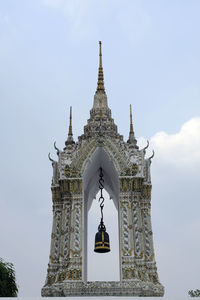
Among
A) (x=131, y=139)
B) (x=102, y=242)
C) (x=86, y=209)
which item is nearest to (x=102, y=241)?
(x=102, y=242)

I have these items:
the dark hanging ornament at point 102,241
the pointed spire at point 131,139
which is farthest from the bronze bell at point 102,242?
the pointed spire at point 131,139

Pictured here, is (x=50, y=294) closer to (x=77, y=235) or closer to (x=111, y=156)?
(x=77, y=235)

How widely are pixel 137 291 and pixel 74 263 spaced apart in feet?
6.78

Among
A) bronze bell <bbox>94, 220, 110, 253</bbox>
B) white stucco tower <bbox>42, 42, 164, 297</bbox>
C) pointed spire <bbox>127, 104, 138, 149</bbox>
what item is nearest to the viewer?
white stucco tower <bbox>42, 42, 164, 297</bbox>

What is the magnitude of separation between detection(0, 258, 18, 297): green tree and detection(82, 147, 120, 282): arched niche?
4573mm

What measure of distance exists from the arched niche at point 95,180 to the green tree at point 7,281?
457cm

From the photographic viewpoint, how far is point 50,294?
40.1ft

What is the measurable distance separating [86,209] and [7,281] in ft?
17.5

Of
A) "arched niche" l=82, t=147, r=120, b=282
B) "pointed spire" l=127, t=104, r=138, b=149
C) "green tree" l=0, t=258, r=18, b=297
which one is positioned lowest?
"green tree" l=0, t=258, r=18, b=297

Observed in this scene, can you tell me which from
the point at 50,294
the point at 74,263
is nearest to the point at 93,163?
the point at 74,263

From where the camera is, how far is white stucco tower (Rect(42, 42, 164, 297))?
39.5 feet

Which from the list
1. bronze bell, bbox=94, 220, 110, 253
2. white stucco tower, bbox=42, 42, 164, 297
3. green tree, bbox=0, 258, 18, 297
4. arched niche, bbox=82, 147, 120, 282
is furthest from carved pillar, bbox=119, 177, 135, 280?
green tree, bbox=0, 258, 18, 297

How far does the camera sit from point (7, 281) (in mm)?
17391

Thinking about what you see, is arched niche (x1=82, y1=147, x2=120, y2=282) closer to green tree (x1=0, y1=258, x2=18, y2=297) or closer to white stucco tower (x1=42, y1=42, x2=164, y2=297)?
white stucco tower (x1=42, y1=42, x2=164, y2=297)
